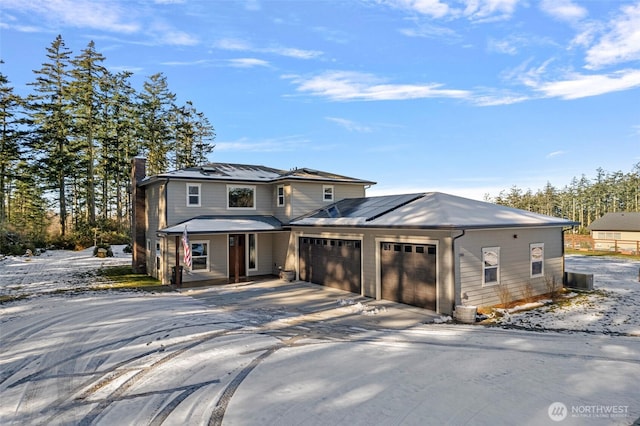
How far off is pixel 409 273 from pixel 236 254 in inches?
359

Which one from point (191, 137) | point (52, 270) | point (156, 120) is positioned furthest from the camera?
point (191, 137)

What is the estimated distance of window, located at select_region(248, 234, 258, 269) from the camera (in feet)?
62.2

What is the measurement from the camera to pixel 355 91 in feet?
75.5

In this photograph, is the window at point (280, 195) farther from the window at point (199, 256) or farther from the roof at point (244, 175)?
the window at point (199, 256)

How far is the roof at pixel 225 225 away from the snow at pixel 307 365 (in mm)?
4147

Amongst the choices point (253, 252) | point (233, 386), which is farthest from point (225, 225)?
point (233, 386)

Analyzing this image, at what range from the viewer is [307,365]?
273 inches

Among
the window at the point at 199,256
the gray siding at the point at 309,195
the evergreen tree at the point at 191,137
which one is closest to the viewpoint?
the window at the point at 199,256

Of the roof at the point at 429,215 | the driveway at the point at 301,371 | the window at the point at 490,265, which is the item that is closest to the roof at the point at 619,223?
the roof at the point at 429,215

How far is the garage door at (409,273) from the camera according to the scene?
1168 cm

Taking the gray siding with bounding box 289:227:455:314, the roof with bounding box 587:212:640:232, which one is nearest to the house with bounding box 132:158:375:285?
the gray siding with bounding box 289:227:455:314

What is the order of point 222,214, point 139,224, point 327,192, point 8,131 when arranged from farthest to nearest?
1. point 8,131
2. point 139,224
3. point 327,192
4. point 222,214

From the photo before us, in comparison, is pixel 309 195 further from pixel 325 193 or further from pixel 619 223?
pixel 619 223

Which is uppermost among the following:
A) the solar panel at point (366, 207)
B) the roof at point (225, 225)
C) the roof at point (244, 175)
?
the roof at point (244, 175)
